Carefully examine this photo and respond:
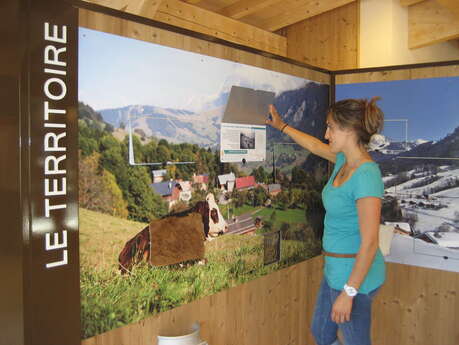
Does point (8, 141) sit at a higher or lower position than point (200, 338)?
higher

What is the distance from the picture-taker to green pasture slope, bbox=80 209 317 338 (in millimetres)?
1900

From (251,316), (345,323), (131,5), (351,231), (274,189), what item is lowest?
(251,316)

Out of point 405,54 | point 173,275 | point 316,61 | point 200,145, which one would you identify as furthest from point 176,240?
point 405,54

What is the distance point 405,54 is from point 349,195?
301 cm

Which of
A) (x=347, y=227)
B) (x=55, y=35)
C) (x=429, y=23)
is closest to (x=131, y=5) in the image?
(x=55, y=35)

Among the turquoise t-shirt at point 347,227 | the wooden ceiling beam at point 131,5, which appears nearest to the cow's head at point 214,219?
the turquoise t-shirt at point 347,227

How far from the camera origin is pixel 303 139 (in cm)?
278

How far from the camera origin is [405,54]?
14.7 feet

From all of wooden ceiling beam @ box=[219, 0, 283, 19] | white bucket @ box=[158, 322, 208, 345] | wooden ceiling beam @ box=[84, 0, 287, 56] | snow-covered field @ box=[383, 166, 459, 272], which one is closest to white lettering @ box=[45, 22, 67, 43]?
white bucket @ box=[158, 322, 208, 345]

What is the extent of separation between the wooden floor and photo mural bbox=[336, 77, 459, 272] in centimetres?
15

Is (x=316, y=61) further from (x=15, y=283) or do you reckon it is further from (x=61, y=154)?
(x=15, y=283)

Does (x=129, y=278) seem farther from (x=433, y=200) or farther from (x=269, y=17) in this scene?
(x=269, y=17)

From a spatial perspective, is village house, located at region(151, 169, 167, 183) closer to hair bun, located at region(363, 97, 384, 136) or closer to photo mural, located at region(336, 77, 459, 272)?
hair bun, located at region(363, 97, 384, 136)

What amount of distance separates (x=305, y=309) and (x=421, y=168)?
126cm
